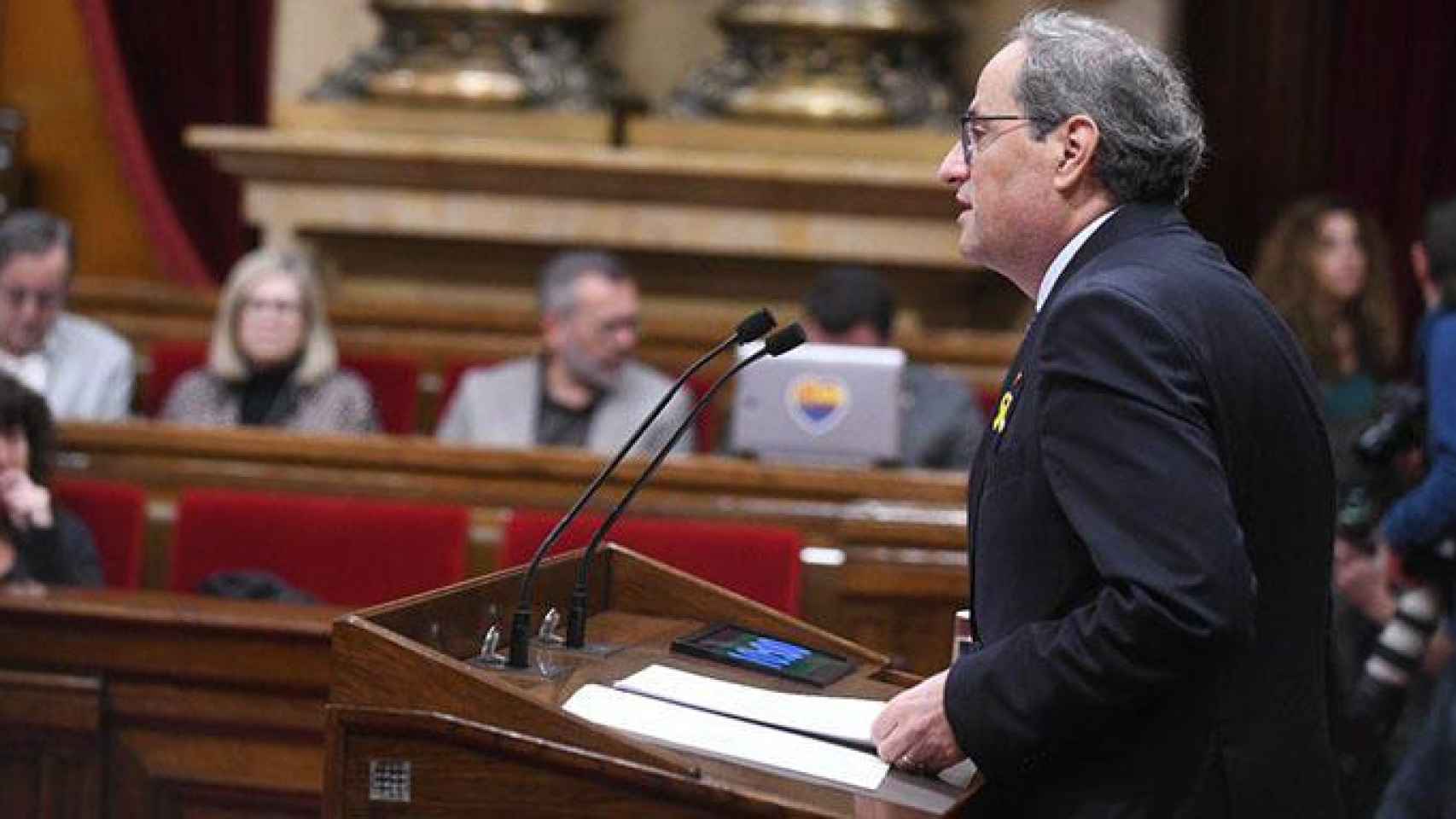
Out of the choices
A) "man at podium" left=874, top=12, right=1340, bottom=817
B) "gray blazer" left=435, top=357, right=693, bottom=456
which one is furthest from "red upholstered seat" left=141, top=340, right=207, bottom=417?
"man at podium" left=874, top=12, right=1340, bottom=817

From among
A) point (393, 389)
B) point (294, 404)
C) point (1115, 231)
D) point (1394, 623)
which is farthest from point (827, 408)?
point (1115, 231)

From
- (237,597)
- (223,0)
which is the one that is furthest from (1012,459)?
(223,0)

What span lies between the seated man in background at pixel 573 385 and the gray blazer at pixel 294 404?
0.75 feet

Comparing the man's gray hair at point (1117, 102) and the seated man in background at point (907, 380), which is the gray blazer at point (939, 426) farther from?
the man's gray hair at point (1117, 102)

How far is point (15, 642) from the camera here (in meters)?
4.16

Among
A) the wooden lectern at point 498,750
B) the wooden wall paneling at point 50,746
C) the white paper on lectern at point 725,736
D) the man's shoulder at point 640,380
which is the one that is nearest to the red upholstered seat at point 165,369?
the man's shoulder at point 640,380

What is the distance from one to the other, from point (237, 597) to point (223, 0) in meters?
5.02

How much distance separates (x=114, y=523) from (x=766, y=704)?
2.83 m

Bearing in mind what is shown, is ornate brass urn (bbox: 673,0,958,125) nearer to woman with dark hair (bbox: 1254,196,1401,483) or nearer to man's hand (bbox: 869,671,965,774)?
woman with dark hair (bbox: 1254,196,1401,483)

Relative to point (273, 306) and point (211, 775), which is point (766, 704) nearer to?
point (211, 775)

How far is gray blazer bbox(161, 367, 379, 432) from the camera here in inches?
258

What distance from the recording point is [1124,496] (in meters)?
2.28

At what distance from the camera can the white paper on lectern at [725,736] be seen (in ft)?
7.86

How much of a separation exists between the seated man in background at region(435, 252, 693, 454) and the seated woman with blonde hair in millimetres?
317
